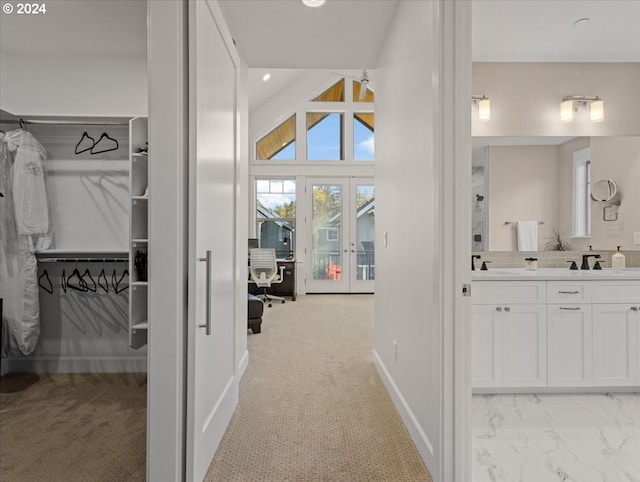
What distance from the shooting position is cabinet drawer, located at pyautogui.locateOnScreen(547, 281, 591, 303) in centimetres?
271

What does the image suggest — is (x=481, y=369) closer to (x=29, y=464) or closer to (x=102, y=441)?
(x=102, y=441)

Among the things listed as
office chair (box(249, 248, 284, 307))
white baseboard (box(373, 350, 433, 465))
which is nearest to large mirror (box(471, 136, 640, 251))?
white baseboard (box(373, 350, 433, 465))

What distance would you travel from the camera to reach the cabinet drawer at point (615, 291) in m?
2.73

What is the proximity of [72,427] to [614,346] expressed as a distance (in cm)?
344

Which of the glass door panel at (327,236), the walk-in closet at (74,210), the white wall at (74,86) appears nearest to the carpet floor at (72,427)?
the walk-in closet at (74,210)

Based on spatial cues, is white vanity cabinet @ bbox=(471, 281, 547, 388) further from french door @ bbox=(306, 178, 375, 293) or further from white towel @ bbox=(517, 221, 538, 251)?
french door @ bbox=(306, 178, 375, 293)

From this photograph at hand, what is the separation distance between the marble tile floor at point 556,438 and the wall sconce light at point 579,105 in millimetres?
2159

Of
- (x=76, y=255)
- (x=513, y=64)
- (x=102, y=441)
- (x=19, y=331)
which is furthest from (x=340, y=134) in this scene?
(x=102, y=441)

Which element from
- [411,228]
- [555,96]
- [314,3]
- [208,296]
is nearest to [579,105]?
[555,96]

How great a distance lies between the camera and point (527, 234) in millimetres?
3295

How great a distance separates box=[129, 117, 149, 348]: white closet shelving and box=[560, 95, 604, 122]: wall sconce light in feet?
10.8

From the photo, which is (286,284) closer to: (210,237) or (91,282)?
(91,282)

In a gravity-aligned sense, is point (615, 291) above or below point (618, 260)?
below

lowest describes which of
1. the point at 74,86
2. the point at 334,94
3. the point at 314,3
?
the point at 74,86
